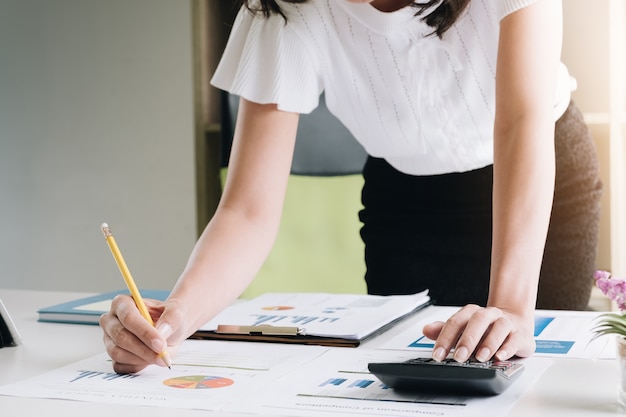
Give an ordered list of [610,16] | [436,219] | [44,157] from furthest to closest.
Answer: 1. [44,157]
2. [610,16]
3. [436,219]

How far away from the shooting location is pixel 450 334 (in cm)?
81

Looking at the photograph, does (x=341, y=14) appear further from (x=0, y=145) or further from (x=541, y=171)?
(x=0, y=145)

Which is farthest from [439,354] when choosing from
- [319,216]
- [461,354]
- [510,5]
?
[319,216]

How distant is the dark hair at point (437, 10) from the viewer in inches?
45.5

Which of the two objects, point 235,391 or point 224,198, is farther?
point 224,198

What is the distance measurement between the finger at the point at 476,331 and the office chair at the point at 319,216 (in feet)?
4.84

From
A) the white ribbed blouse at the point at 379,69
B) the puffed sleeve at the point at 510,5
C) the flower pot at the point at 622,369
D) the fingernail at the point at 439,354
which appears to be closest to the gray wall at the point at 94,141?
the white ribbed blouse at the point at 379,69

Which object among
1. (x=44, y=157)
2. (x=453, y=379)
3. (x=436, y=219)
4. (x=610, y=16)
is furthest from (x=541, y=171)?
(x=44, y=157)

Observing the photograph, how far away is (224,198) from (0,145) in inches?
82.5

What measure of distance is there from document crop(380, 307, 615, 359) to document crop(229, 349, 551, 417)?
76 millimetres

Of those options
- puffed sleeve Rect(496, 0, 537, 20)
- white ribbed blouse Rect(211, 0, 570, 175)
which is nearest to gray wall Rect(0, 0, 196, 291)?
white ribbed blouse Rect(211, 0, 570, 175)

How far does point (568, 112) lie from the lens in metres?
1.57

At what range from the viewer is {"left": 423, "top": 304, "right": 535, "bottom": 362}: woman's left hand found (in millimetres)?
789

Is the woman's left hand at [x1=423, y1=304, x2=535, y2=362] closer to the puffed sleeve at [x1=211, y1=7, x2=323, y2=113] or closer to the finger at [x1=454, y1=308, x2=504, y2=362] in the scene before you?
the finger at [x1=454, y1=308, x2=504, y2=362]
